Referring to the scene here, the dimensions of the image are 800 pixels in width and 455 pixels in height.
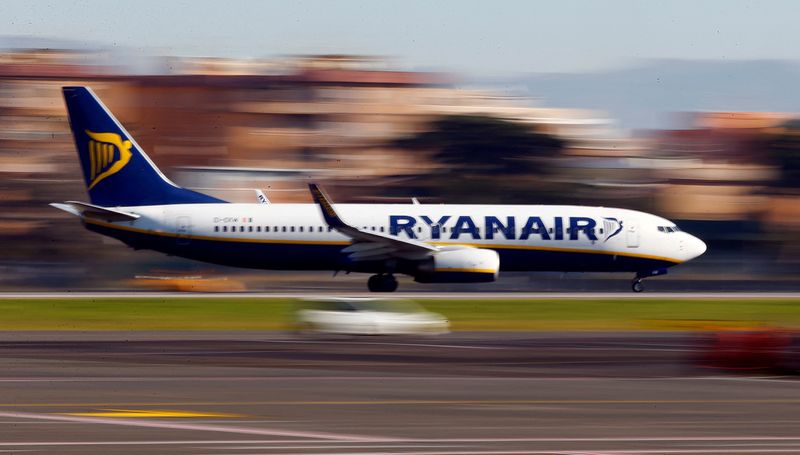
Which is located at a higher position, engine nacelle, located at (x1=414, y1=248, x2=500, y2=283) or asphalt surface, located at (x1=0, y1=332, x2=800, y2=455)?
asphalt surface, located at (x1=0, y1=332, x2=800, y2=455)

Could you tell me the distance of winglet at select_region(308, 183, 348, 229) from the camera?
47.5 metres

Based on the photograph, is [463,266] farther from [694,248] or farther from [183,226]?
[183,226]

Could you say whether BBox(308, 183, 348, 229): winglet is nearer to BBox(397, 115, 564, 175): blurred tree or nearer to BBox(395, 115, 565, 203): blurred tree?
BBox(395, 115, 565, 203): blurred tree

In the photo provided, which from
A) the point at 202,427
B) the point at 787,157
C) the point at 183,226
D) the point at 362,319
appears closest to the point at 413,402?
the point at 202,427

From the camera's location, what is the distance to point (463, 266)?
159ft

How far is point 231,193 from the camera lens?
11075 centimetres

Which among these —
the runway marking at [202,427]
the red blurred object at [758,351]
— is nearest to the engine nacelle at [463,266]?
the red blurred object at [758,351]

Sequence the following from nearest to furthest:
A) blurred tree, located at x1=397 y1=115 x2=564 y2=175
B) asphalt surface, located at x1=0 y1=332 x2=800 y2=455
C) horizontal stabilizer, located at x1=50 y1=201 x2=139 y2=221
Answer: asphalt surface, located at x1=0 y1=332 x2=800 y2=455, horizontal stabilizer, located at x1=50 y1=201 x2=139 y2=221, blurred tree, located at x1=397 y1=115 x2=564 y2=175

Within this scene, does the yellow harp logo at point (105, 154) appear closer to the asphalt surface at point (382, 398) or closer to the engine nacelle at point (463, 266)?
the engine nacelle at point (463, 266)

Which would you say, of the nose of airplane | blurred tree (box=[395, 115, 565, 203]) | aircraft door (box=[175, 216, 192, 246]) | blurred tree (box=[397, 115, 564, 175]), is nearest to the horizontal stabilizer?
aircraft door (box=[175, 216, 192, 246])

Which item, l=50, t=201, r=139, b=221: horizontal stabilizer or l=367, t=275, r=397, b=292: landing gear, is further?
l=367, t=275, r=397, b=292: landing gear

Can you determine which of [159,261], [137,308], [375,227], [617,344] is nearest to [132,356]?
[617,344]

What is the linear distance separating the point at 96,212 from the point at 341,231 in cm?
988

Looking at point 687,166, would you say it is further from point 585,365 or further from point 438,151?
point 585,365
